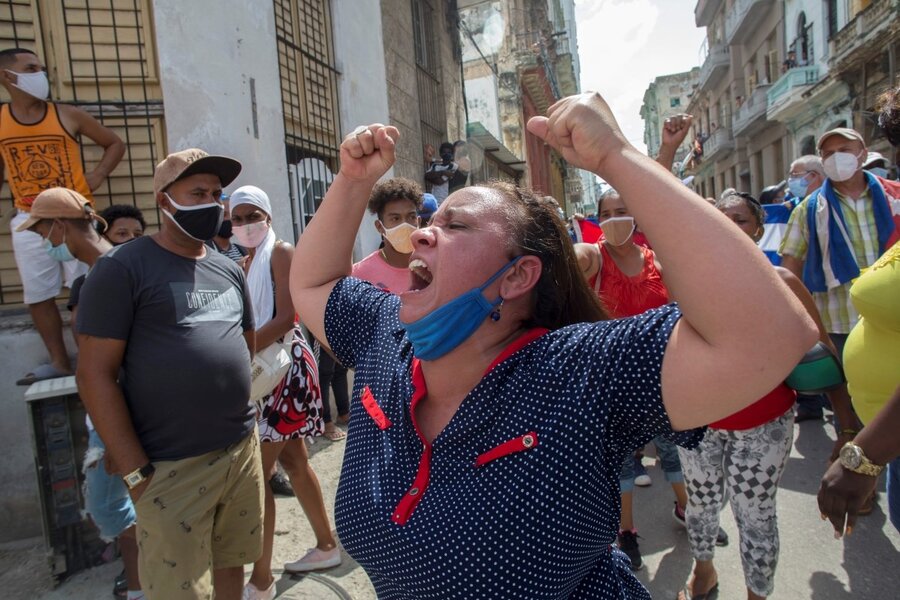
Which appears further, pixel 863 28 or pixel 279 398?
pixel 863 28

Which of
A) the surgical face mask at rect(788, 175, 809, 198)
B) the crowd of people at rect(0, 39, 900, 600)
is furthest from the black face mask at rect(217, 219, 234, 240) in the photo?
the surgical face mask at rect(788, 175, 809, 198)

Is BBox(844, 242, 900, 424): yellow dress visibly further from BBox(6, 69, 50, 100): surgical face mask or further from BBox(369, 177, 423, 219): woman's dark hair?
BBox(6, 69, 50, 100): surgical face mask

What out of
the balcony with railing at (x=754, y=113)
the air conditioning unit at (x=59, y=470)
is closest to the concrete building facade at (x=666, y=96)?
the balcony with railing at (x=754, y=113)

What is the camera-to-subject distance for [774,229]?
5.38 m

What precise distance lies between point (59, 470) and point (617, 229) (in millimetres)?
3493

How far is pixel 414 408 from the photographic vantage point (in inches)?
58.2

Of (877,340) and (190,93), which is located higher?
(190,93)

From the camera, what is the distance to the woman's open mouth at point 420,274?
151cm

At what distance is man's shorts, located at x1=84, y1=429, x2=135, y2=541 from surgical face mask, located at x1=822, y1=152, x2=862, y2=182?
457 centimetres

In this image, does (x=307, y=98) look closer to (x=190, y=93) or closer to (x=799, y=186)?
(x=190, y=93)

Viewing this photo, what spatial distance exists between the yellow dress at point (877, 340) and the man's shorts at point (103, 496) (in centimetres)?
325

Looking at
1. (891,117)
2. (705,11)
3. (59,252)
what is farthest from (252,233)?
(705,11)

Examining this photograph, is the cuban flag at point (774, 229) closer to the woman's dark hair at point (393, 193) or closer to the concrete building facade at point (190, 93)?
the woman's dark hair at point (393, 193)

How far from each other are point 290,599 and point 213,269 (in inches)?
71.2
